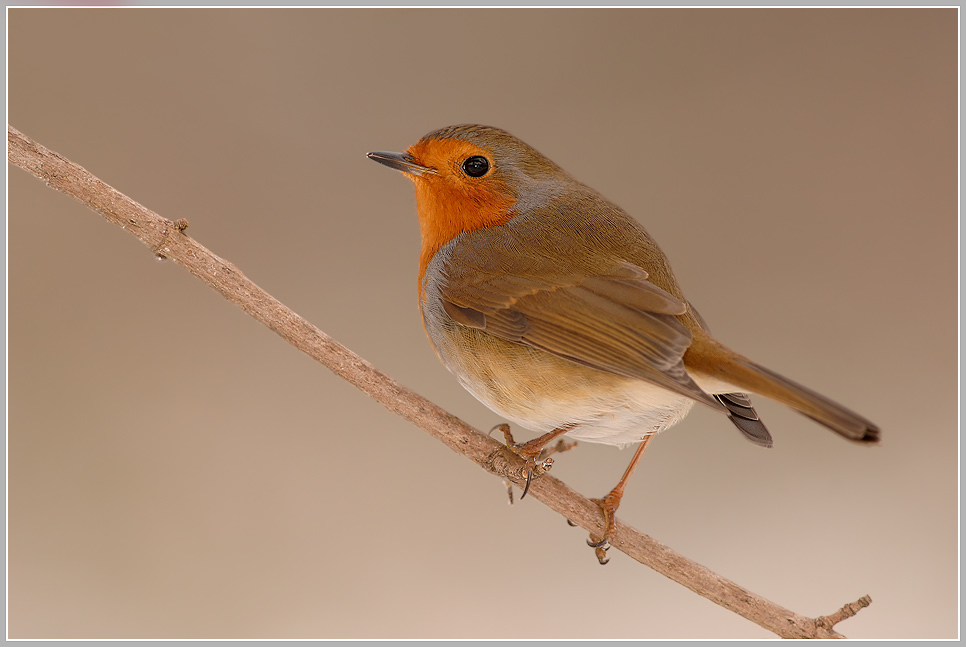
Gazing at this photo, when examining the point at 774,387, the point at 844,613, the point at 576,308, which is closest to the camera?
the point at 774,387

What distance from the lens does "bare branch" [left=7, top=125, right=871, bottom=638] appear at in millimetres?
2469

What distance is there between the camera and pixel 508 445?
8.40 feet

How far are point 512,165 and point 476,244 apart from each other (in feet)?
1.11

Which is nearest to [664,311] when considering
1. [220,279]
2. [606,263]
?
[606,263]

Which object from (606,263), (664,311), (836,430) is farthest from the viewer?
(606,263)

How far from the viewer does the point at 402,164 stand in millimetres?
2670

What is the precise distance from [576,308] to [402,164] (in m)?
0.82

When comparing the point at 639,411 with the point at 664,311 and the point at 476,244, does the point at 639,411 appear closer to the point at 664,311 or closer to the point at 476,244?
the point at 664,311

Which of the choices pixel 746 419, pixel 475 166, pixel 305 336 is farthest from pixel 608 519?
pixel 475 166

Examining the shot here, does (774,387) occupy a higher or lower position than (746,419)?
lower

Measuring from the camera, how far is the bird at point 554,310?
2.21 m

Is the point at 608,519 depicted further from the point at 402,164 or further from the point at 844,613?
the point at 402,164

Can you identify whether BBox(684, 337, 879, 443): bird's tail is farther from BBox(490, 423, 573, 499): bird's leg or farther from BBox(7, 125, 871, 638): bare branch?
BBox(7, 125, 871, 638): bare branch

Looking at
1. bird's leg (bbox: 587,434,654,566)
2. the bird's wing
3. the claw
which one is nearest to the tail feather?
bird's leg (bbox: 587,434,654,566)
